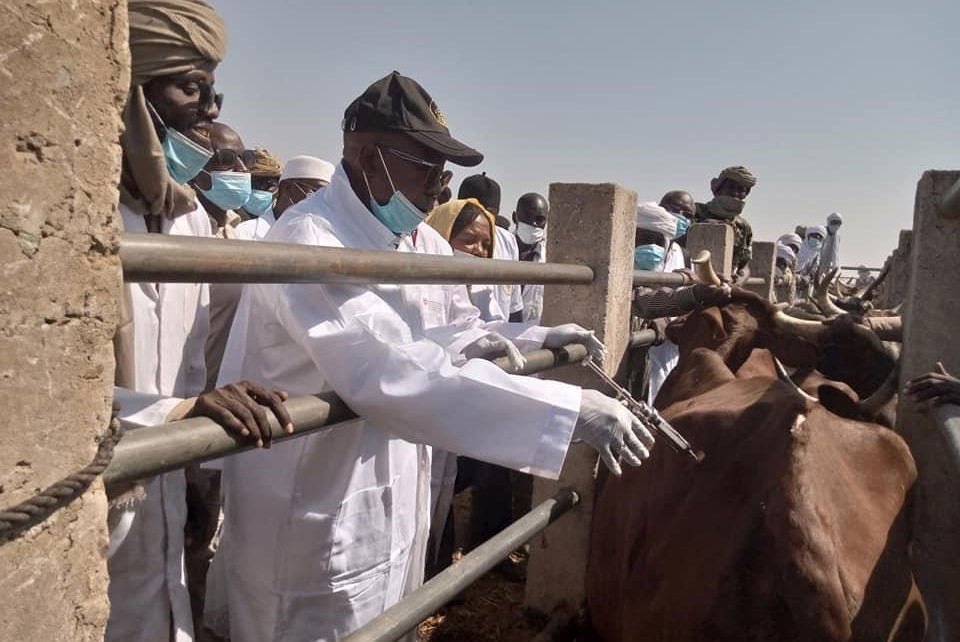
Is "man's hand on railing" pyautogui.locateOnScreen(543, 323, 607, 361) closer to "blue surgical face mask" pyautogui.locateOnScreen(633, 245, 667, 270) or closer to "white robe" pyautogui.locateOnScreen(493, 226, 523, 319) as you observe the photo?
"white robe" pyautogui.locateOnScreen(493, 226, 523, 319)

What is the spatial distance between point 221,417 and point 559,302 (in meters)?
1.82

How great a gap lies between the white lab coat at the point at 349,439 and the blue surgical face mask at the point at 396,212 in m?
0.05

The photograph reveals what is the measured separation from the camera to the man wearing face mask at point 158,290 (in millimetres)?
1745

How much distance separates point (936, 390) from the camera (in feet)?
7.29

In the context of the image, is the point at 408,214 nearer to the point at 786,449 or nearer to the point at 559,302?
the point at 559,302

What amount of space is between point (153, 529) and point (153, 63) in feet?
3.64

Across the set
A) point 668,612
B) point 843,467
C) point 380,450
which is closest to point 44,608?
point 380,450

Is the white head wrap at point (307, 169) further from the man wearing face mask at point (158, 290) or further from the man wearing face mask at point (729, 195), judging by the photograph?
the man wearing face mask at point (729, 195)

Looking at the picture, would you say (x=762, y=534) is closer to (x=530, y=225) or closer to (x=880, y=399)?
(x=880, y=399)

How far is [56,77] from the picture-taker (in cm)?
80

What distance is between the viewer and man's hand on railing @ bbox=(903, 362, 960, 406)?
2193 mm

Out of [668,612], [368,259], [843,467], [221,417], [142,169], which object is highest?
[142,169]

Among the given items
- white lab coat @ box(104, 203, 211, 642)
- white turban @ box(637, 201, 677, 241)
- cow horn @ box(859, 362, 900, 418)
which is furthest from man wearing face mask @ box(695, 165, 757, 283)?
white lab coat @ box(104, 203, 211, 642)

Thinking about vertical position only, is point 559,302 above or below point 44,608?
above
